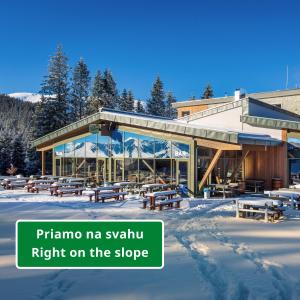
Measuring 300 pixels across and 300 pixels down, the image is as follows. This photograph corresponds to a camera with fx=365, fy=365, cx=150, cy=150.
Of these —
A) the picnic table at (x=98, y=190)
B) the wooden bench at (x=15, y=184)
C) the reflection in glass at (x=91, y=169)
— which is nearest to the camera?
the picnic table at (x=98, y=190)

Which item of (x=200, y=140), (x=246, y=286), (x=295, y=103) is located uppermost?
(x=295, y=103)

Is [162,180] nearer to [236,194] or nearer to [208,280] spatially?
[236,194]

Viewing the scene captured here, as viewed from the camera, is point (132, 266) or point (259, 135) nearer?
point (132, 266)

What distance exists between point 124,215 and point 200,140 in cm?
667

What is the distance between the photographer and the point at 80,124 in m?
21.5

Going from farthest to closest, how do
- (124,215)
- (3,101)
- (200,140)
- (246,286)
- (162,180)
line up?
(3,101) → (162,180) → (200,140) → (124,215) → (246,286)

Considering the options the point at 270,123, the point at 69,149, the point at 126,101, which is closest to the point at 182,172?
the point at 270,123

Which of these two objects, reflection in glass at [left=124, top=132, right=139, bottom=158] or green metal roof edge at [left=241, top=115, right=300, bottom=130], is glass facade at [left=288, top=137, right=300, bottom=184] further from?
reflection in glass at [left=124, top=132, right=139, bottom=158]

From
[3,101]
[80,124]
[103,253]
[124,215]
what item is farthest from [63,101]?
[3,101]

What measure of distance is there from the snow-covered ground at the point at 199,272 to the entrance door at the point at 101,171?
10454 millimetres

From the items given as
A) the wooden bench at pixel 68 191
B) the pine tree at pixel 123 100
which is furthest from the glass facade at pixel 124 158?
the pine tree at pixel 123 100

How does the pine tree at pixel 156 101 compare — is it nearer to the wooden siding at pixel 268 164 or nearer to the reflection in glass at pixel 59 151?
the reflection in glass at pixel 59 151

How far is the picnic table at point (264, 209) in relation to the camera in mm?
11047

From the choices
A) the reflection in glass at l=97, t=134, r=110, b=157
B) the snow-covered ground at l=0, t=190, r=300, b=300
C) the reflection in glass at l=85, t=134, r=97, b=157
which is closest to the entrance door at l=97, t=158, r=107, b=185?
the reflection in glass at l=97, t=134, r=110, b=157
